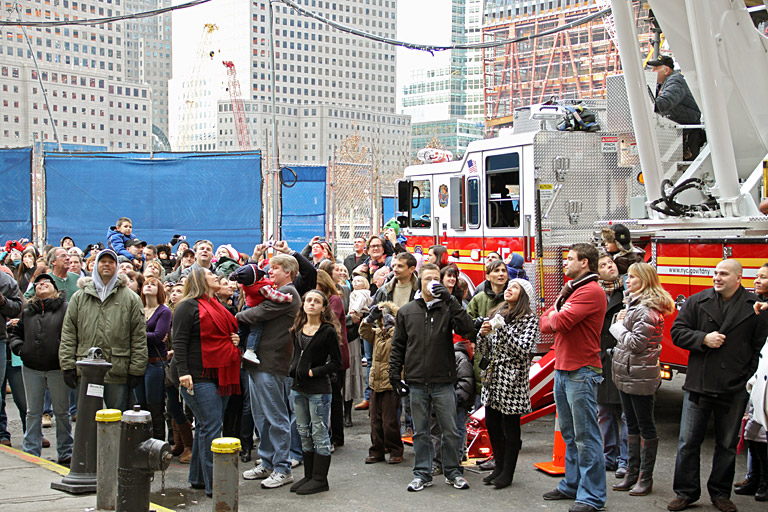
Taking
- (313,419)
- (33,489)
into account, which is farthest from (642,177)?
(33,489)

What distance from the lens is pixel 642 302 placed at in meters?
7.11

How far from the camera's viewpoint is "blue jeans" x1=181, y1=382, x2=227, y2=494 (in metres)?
7.10

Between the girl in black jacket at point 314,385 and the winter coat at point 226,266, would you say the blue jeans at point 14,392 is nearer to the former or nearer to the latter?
the winter coat at point 226,266

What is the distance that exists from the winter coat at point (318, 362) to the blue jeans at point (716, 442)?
3.02 meters

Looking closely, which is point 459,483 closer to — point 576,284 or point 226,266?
point 576,284

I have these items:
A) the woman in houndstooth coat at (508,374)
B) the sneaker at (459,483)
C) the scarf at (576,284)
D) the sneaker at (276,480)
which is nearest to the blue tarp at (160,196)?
the sneaker at (276,480)

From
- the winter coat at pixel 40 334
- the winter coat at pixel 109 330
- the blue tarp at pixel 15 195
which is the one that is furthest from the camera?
the blue tarp at pixel 15 195

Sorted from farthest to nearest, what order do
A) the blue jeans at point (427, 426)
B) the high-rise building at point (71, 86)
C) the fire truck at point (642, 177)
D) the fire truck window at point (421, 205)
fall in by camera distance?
the high-rise building at point (71, 86)
the fire truck window at point (421, 205)
the fire truck at point (642, 177)
the blue jeans at point (427, 426)

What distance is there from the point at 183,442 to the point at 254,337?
182 cm

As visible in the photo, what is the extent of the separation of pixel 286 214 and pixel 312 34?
166605mm

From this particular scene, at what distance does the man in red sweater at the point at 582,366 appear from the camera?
22.0 ft

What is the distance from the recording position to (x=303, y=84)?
181m

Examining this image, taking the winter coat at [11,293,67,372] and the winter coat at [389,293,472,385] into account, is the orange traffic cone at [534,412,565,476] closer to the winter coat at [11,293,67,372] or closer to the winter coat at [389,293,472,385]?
the winter coat at [389,293,472,385]

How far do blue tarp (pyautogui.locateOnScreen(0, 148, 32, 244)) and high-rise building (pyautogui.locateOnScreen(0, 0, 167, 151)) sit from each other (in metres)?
129
